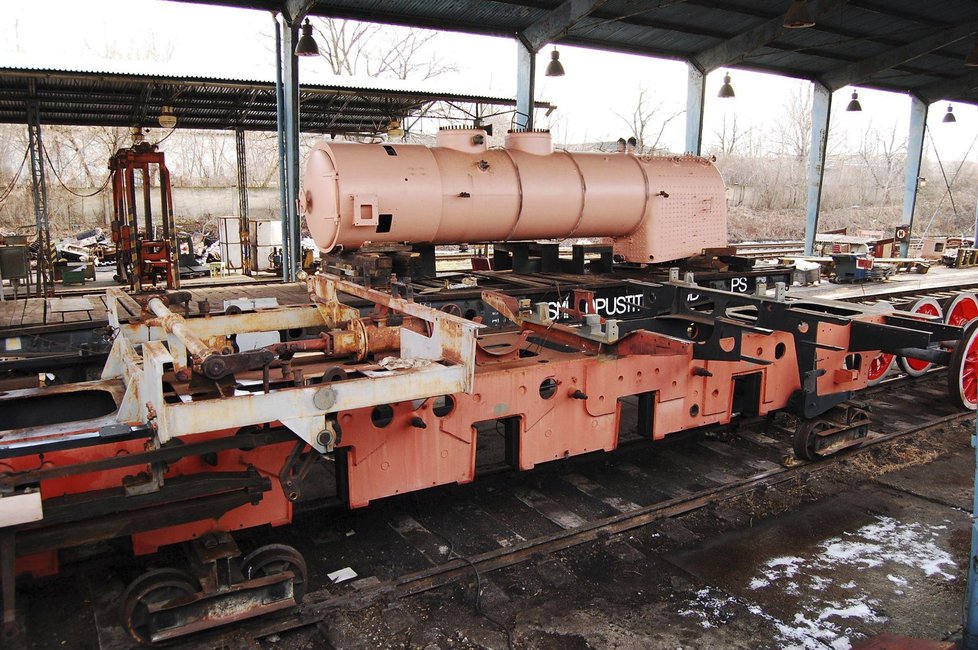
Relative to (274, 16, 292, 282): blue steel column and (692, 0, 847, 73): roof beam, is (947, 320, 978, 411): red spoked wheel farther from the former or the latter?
(274, 16, 292, 282): blue steel column

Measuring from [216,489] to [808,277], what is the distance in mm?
9253

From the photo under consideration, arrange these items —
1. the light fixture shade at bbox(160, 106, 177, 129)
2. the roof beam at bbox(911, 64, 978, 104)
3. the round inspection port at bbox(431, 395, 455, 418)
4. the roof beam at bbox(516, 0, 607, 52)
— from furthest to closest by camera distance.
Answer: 1. the roof beam at bbox(911, 64, 978, 104)
2. the light fixture shade at bbox(160, 106, 177, 129)
3. the roof beam at bbox(516, 0, 607, 52)
4. the round inspection port at bbox(431, 395, 455, 418)

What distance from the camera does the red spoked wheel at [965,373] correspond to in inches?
269

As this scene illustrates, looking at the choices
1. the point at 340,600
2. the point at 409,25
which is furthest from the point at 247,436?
the point at 409,25

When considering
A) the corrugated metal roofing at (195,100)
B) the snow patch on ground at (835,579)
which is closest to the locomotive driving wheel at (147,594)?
the snow patch on ground at (835,579)

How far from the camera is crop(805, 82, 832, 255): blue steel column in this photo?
1759 centimetres

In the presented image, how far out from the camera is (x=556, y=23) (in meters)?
12.2

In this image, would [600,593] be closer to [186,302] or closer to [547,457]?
[547,457]

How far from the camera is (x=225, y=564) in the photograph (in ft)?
11.5

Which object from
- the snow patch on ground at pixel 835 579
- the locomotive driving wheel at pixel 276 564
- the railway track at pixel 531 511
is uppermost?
the locomotive driving wheel at pixel 276 564

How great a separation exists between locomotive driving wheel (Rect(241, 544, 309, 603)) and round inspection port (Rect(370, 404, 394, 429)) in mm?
825

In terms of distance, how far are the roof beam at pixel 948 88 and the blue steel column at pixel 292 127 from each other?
18.6 m

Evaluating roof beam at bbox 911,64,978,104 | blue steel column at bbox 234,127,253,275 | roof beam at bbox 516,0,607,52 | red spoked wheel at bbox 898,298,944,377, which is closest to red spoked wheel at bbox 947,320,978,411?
red spoked wheel at bbox 898,298,944,377

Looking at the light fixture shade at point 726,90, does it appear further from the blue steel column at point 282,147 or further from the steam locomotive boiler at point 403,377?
the blue steel column at point 282,147
